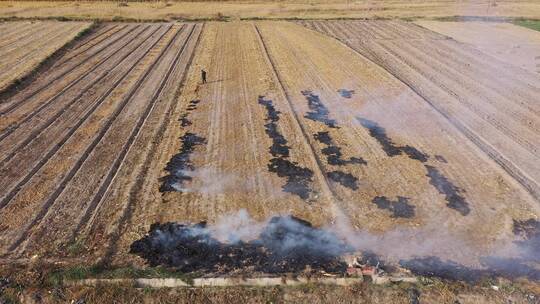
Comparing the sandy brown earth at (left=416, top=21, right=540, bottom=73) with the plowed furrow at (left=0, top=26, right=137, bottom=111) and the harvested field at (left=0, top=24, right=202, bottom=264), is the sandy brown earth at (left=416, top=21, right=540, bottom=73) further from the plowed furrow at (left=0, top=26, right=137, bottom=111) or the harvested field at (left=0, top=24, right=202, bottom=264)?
the plowed furrow at (left=0, top=26, right=137, bottom=111)

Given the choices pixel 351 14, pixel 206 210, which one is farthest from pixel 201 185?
pixel 351 14

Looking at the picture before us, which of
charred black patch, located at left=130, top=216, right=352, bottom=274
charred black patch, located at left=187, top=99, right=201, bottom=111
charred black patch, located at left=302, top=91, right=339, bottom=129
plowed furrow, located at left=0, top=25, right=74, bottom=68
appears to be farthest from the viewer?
plowed furrow, located at left=0, top=25, right=74, bottom=68

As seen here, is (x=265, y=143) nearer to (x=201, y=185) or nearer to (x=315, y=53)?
(x=201, y=185)

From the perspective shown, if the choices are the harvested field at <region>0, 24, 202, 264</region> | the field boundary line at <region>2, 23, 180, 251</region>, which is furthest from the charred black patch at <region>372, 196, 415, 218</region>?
the field boundary line at <region>2, 23, 180, 251</region>

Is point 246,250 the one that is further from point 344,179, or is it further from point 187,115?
point 187,115

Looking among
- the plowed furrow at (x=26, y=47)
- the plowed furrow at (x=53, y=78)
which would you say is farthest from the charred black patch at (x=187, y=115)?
the plowed furrow at (x=26, y=47)

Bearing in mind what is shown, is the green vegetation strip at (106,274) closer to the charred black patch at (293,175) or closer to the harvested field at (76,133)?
the harvested field at (76,133)

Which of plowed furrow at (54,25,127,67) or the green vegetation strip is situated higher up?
plowed furrow at (54,25,127,67)
